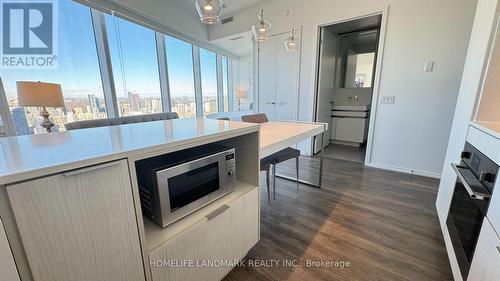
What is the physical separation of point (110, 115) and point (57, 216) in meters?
2.90

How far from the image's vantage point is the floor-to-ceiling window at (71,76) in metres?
2.11

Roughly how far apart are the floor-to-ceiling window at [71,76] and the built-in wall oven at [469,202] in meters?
3.71

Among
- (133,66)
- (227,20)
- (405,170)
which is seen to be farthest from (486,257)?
(227,20)

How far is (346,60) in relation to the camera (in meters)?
4.38

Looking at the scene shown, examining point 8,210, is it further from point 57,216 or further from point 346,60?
point 346,60

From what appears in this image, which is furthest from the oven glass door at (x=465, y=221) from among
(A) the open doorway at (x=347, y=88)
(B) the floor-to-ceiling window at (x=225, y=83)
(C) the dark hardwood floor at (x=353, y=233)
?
(B) the floor-to-ceiling window at (x=225, y=83)

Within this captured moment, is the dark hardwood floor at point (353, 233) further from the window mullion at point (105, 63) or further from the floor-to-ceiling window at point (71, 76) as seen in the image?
the floor-to-ceiling window at point (71, 76)

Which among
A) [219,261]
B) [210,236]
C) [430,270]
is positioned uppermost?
[210,236]

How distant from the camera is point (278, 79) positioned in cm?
355

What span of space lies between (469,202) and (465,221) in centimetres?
12

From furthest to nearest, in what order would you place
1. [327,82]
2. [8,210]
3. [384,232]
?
[327,82] < [384,232] < [8,210]

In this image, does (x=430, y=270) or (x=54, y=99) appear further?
(x=54, y=99)

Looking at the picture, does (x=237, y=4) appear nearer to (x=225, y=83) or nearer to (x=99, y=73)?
(x=225, y=83)

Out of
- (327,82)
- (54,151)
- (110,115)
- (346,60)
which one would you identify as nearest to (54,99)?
(110,115)
